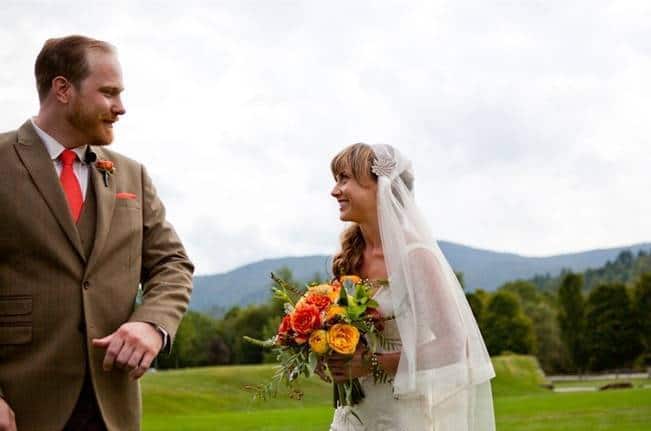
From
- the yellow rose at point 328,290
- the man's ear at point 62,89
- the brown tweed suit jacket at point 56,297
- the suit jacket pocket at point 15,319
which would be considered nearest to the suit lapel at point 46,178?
the brown tweed suit jacket at point 56,297

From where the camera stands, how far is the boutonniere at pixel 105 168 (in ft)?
13.9

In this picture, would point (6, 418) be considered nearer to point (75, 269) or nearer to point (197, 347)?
point (75, 269)

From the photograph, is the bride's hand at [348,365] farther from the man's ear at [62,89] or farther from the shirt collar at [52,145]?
the man's ear at [62,89]

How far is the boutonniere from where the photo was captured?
4.22 meters

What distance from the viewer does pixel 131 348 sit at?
3.73 metres

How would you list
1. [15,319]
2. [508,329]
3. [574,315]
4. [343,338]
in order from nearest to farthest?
[15,319], [343,338], [574,315], [508,329]

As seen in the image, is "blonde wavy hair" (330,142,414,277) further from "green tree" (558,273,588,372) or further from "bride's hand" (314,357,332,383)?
"green tree" (558,273,588,372)

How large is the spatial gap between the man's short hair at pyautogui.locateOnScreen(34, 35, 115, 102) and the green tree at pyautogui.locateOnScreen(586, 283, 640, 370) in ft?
299

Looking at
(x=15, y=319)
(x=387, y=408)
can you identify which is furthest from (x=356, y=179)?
(x=15, y=319)

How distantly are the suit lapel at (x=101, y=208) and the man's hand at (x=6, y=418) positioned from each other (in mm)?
675

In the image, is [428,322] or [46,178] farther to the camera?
[428,322]

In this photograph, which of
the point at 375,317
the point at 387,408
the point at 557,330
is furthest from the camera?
the point at 557,330

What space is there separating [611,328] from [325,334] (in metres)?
89.3

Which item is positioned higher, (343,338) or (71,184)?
(71,184)
